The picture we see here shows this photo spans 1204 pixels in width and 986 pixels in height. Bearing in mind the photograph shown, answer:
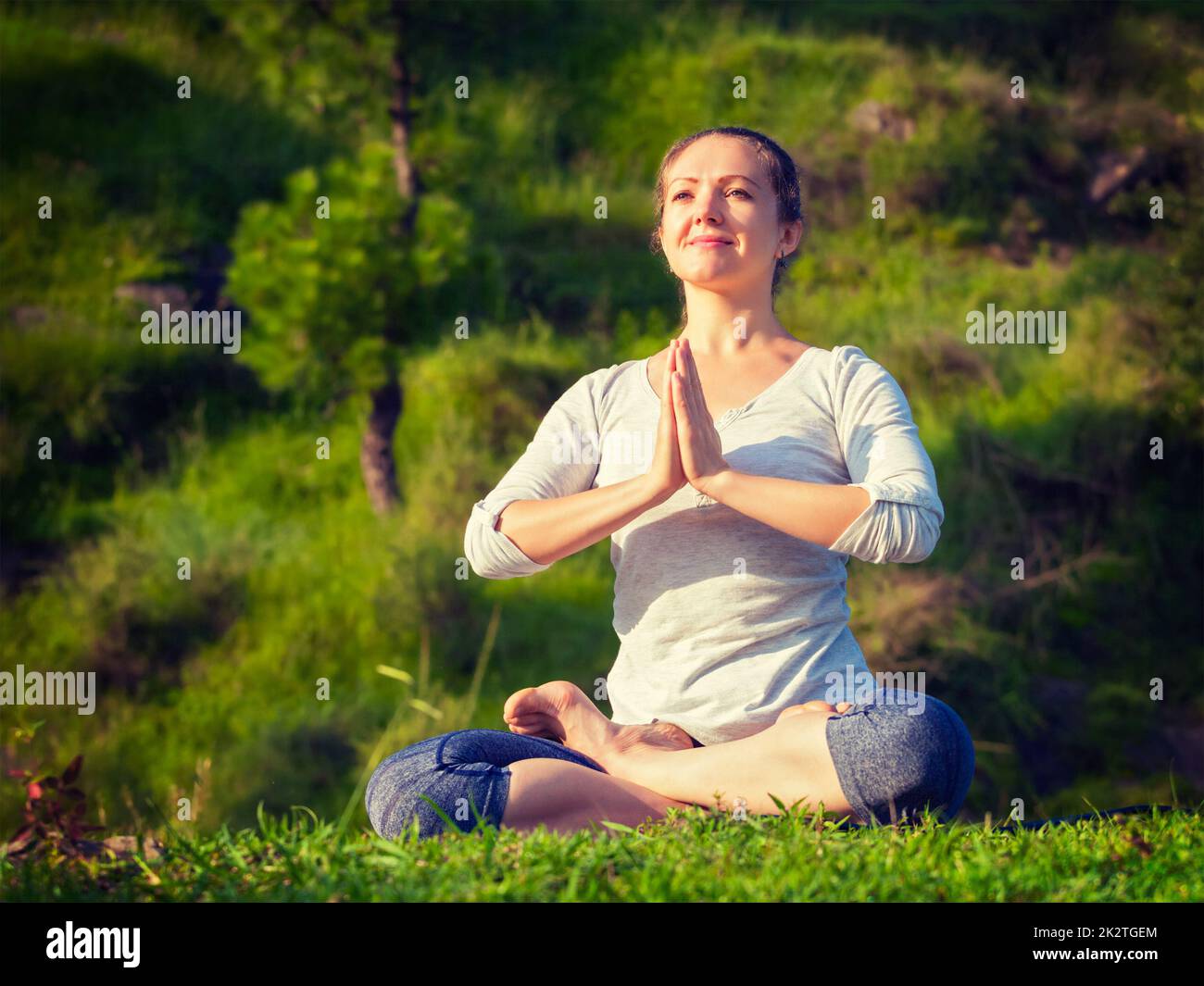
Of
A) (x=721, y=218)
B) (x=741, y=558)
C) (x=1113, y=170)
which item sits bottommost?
(x=741, y=558)

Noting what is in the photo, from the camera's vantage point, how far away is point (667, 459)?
2383 mm

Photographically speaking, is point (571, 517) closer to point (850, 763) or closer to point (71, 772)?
point (850, 763)

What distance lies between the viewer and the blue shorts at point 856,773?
91.4 inches

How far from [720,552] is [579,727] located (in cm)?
41

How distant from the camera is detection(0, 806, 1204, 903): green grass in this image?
6.42ft

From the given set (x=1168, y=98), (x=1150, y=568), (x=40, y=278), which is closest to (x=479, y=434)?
(x=40, y=278)

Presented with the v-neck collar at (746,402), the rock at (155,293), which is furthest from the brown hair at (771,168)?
the rock at (155,293)

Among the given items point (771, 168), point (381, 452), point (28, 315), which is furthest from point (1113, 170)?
point (771, 168)

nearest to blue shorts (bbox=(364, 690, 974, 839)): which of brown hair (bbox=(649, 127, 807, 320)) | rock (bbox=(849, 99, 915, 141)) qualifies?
brown hair (bbox=(649, 127, 807, 320))

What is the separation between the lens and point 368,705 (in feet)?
22.8

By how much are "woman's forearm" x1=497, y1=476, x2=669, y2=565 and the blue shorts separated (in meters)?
0.37

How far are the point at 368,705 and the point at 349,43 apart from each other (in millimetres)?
3407

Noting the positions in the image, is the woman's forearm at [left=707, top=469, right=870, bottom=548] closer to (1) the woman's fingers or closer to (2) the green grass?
(1) the woman's fingers
